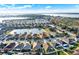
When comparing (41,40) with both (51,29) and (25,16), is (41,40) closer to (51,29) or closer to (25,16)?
(51,29)

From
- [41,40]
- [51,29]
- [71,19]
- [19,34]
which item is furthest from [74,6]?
[19,34]

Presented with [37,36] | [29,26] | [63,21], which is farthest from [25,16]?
[63,21]
